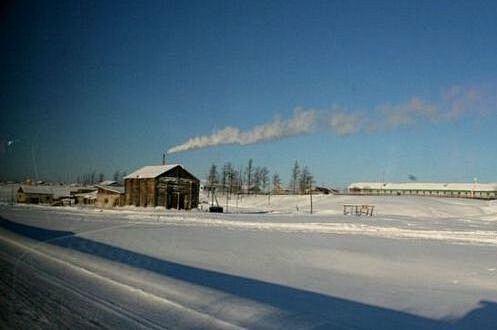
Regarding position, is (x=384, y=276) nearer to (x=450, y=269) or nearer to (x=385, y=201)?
(x=450, y=269)

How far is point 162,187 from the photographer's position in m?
58.6

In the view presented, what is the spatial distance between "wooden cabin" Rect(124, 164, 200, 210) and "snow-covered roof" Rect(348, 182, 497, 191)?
10275 centimetres

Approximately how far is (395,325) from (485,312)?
2116 mm

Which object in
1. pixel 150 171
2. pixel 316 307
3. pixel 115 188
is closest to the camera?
pixel 316 307

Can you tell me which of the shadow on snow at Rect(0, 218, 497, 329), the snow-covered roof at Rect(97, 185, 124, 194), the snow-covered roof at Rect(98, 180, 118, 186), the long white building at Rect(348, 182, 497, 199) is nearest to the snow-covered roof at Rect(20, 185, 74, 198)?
the snow-covered roof at Rect(98, 180, 118, 186)

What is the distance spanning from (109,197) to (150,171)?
27.8ft

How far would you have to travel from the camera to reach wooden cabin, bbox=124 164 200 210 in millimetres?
58344

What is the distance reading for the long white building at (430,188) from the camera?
135500 mm

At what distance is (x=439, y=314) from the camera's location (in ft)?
26.3

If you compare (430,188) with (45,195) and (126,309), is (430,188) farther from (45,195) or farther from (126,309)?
(126,309)

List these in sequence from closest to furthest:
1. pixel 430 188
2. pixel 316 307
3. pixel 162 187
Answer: pixel 316 307
pixel 162 187
pixel 430 188

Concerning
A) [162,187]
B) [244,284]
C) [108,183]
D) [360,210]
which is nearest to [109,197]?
[108,183]

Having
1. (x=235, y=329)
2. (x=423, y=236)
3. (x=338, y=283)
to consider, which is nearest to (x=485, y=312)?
(x=338, y=283)

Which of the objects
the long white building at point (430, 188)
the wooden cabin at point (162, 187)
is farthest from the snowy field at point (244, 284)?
the long white building at point (430, 188)
